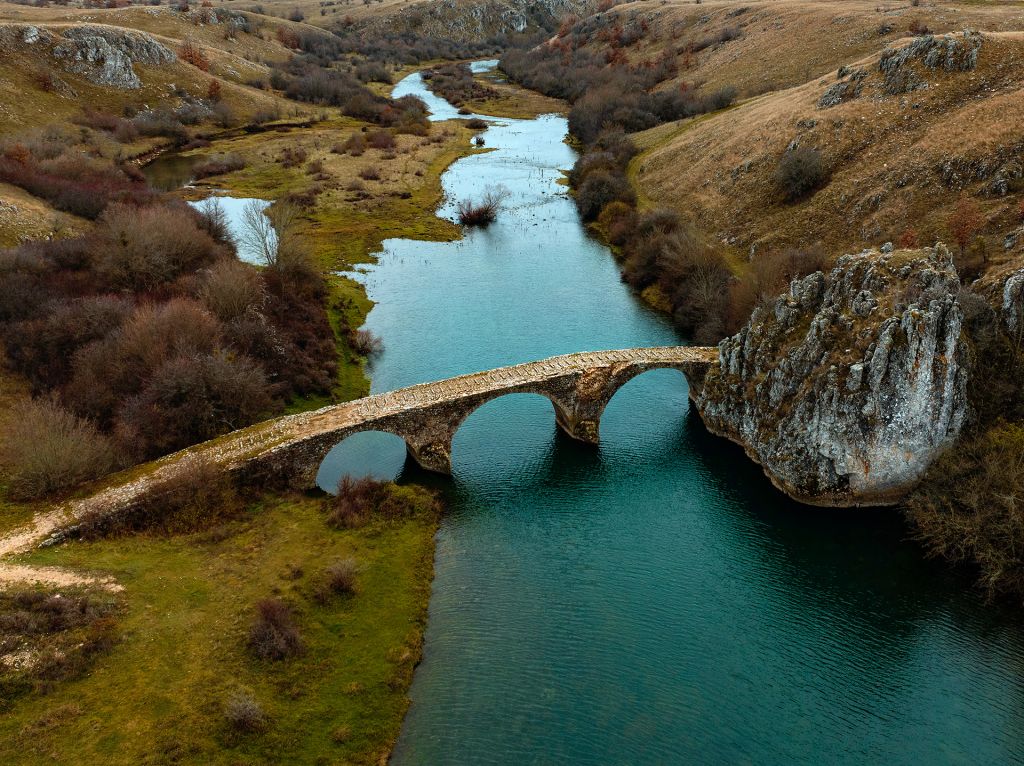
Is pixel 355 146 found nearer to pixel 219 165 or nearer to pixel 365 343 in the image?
pixel 219 165

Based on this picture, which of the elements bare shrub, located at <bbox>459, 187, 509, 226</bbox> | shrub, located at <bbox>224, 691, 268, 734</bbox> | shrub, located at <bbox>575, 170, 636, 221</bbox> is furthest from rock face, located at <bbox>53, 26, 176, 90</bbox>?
shrub, located at <bbox>224, 691, 268, 734</bbox>

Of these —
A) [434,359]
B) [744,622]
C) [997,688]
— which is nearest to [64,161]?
[434,359]

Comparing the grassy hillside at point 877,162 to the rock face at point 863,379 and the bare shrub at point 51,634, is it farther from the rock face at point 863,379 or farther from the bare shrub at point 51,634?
the bare shrub at point 51,634

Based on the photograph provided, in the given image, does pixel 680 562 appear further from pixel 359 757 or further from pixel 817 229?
pixel 817 229

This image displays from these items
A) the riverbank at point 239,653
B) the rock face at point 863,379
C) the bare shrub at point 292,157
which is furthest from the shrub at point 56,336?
the bare shrub at point 292,157

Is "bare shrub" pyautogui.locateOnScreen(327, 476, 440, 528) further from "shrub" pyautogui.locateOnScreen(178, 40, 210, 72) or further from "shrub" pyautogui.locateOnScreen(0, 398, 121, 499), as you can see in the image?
"shrub" pyautogui.locateOnScreen(178, 40, 210, 72)
